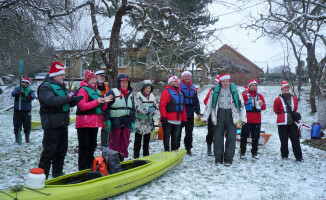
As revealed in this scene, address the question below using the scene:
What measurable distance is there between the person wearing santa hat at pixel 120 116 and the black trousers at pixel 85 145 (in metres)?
0.40

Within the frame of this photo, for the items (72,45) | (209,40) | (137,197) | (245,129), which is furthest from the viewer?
(72,45)

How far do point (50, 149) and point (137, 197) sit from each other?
1.57 metres

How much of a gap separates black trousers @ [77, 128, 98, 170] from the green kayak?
0.57 m

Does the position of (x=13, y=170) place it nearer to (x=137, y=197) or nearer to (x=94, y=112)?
(x=94, y=112)

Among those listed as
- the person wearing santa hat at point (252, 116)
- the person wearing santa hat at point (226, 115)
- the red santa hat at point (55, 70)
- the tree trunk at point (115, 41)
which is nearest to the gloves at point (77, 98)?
the red santa hat at point (55, 70)

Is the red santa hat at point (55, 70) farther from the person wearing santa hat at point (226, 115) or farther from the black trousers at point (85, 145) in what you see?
the person wearing santa hat at point (226, 115)

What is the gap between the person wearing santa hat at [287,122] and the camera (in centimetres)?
634

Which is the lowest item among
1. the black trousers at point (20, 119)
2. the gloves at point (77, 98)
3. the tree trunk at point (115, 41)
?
the black trousers at point (20, 119)

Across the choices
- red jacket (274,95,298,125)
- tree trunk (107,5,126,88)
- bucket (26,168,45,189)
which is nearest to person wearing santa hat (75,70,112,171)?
bucket (26,168,45,189)

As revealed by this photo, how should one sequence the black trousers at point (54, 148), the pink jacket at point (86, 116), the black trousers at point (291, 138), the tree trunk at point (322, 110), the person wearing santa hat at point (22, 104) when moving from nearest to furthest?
the black trousers at point (54, 148), the pink jacket at point (86, 116), the black trousers at point (291, 138), the person wearing santa hat at point (22, 104), the tree trunk at point (322, 110)

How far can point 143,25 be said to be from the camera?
23.4 feet

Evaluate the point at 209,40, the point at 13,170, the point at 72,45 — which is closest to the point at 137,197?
the point at 13,170

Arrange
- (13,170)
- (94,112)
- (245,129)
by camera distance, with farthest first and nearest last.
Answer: (245,129), (13,170), (94,112)

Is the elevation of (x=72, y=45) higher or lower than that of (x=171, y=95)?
higher
